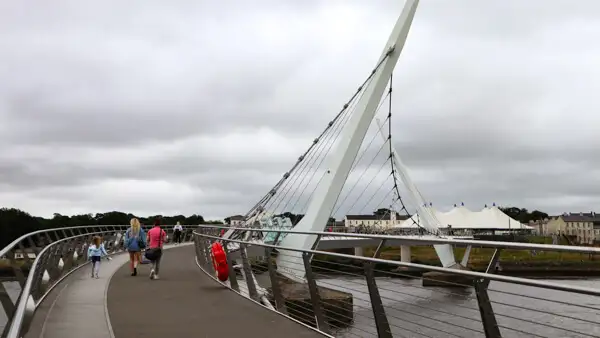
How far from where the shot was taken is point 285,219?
119 feet

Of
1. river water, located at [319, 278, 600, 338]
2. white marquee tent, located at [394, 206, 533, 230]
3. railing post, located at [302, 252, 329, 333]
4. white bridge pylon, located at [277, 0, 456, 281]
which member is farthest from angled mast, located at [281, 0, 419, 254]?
white marquee tent, located at [394, 206, 533, 230]

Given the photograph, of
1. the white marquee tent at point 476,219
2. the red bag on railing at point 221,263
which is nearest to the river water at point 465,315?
the red bag on railing at point 221,263

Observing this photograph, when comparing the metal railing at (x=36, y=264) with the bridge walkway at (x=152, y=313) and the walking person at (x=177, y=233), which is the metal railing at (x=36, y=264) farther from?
the walking person at (x=177, y=233)

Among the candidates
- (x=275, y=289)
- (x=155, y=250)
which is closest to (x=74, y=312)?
(x=275, y=289)

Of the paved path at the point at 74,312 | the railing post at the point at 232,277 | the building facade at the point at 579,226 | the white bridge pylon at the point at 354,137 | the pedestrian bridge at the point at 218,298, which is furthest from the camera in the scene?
the building facade at the point at 579,226

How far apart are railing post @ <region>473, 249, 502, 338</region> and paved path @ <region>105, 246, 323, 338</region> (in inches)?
105

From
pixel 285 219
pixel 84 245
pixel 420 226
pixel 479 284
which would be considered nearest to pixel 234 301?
pixel 479 284

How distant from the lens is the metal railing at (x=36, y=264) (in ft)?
12.9

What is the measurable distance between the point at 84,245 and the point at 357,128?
15.6 meters

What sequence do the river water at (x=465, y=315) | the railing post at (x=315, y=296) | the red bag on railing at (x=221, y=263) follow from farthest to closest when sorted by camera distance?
the red bag on railing at (x=221, y=263) → the railing post at (x=315, y=296) → the river water at (x=465, y=315)

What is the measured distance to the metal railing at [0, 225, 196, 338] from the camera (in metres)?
3.93

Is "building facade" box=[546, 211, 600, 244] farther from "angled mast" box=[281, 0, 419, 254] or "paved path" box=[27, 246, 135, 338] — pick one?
"paved path" box=[27, 246, 135, 338]

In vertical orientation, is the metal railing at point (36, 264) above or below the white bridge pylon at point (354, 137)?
below

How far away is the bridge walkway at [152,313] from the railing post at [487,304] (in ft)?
8.76
